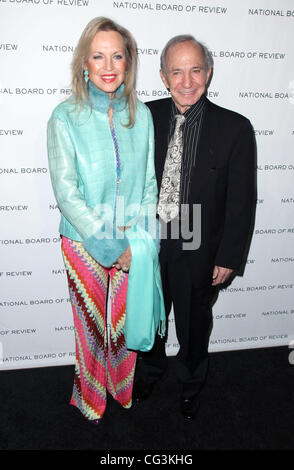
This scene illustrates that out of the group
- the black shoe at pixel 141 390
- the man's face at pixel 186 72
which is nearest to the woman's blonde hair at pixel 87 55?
the man's face at pixel 186 72

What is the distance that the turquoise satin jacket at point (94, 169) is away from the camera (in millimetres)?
1686

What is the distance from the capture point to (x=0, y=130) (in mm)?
2174

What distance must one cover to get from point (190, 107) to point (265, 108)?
73 centimetres

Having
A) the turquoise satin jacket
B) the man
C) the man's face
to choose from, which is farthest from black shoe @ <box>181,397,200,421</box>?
the man's face

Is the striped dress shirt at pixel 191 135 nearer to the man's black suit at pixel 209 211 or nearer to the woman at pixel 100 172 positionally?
the man's black suit at pixel 209 211

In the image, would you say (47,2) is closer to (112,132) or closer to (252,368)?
(112,132)

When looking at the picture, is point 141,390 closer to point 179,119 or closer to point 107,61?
point 179,119

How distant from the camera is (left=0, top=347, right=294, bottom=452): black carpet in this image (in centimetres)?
213

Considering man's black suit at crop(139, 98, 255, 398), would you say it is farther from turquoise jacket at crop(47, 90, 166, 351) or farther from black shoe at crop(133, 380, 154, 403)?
black shoe at crop(133, 380, 154, 403)

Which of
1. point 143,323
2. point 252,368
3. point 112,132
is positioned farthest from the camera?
point 252,368

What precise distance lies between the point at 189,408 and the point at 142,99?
1882 millimetres

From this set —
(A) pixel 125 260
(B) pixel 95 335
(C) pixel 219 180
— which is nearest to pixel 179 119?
(C) pixel 219 180

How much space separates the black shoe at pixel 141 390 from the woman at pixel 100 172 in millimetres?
512
